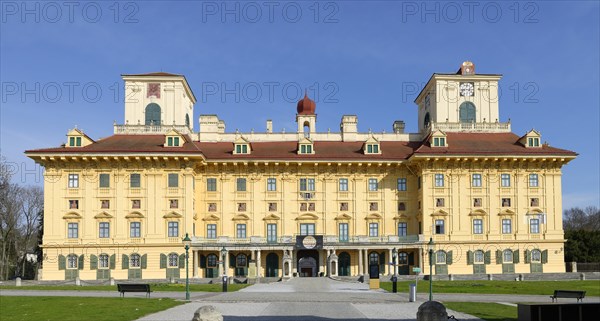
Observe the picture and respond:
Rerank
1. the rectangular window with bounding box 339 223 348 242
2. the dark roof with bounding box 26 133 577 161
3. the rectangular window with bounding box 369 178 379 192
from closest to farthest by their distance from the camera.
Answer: the dark roof with bounding box 26 133 577 161
the rectangular window with bounding box 339 223 348 242
the rectangular window with bounding box 369 178 379 192

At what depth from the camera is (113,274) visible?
A: 212ft

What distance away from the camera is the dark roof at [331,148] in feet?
216

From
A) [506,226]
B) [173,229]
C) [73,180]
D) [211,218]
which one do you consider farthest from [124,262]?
[506,226]

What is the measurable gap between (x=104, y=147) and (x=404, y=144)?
30960 millimetres

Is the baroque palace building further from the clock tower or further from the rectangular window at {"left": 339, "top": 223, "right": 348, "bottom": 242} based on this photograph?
the clock tower

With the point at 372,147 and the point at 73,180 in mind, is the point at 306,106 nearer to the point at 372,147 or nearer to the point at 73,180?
the point at 372,147

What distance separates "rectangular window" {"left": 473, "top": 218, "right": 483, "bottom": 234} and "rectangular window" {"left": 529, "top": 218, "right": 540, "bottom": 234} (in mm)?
4780

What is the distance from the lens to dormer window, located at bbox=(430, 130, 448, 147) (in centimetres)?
6831

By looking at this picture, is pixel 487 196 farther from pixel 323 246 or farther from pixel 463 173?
pixel 323 246

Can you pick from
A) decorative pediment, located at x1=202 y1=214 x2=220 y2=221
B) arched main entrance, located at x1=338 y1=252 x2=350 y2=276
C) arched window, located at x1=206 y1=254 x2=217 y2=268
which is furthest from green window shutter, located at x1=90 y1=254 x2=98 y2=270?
arched main entrance, located at x1=338 y1=252 x2=350 y2=276

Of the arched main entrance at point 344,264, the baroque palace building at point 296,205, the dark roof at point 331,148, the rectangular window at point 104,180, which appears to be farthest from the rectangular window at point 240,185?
the rectangular window at point 104,180

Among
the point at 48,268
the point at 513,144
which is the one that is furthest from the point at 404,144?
the point at 48,268

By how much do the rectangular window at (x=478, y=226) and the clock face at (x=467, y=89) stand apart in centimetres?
1549

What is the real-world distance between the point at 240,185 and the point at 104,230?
13854 mm
